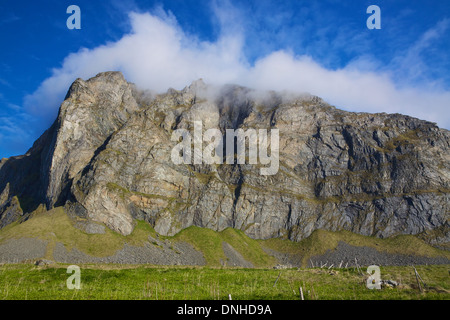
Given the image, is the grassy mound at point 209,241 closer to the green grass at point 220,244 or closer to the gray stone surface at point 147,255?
the green grass at point 220,244

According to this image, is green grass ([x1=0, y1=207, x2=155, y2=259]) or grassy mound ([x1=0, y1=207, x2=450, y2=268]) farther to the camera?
grassy mound ([x1=0, y1=207, x2=450, y2=268])

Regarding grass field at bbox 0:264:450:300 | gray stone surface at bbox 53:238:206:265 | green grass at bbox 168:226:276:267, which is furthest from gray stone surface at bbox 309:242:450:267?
grass field at bbox 0:264:450:300

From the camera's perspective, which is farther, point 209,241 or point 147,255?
point 209,241

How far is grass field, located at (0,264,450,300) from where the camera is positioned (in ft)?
104

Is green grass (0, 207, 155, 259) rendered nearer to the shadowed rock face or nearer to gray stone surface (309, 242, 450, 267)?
the shadowed rock face

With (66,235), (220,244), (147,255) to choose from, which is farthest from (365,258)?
(66,235)

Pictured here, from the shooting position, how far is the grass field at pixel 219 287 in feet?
104

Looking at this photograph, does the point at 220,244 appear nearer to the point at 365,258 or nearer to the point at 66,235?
the point at 365,258

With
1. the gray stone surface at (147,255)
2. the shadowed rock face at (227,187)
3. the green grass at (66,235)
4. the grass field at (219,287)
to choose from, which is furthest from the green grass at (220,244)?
the grass field at (219,287)

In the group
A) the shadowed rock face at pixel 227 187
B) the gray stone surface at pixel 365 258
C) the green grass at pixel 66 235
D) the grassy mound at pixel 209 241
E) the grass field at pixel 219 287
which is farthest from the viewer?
the shadowed rock face at pixel 227 187

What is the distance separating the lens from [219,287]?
3888cm

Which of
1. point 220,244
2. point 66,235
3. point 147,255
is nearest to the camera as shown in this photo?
point 66,235
